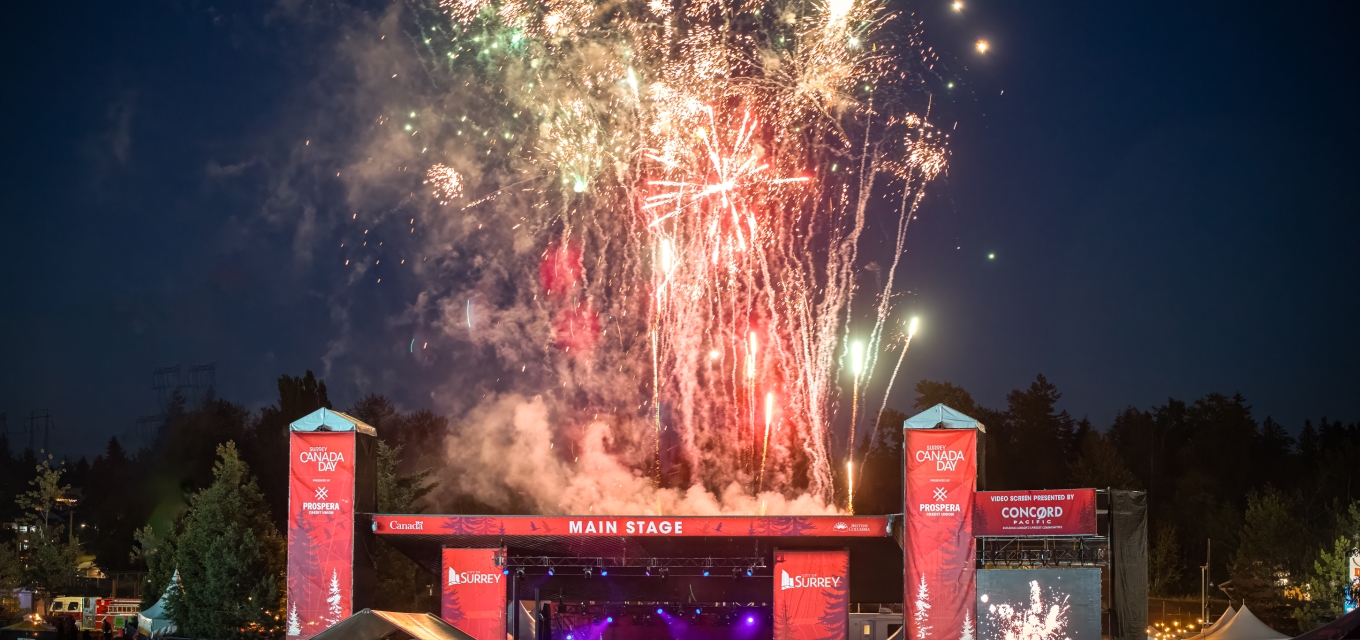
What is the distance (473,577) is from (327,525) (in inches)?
131

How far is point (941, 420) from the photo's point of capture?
23.2 meters

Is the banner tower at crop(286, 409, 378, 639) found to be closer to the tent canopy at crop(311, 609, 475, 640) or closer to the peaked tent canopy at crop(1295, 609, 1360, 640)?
the tent canopy at crop(311, 609, 475, 640)

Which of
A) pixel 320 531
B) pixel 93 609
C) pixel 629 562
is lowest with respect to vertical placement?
pixel 93 609

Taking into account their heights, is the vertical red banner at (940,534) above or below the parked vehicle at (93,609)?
above

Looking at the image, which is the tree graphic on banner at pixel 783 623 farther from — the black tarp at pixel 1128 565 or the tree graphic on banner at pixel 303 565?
the tree graphic on banner at pixel 303 565

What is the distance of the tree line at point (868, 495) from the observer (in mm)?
31359

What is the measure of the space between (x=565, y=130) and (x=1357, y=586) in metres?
21.7

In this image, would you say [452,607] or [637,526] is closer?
[637,526]

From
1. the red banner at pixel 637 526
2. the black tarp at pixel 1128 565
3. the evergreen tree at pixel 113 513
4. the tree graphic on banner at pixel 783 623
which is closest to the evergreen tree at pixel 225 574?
the red banner at pixel 637 526

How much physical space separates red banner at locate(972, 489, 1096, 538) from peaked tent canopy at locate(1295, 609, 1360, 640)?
1426 centimetres

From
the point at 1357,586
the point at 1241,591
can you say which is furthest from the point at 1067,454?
the point at 1357,586

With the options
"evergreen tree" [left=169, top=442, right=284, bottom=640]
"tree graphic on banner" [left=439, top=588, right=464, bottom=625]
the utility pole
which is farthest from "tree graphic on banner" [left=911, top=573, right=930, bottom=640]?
"evergreen tree" [left=169, top=442, right=284, bottom=640]

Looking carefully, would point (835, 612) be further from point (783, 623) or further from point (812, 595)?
point (783, 623)

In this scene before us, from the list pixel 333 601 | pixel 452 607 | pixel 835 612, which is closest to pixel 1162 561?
pixel 835 612
